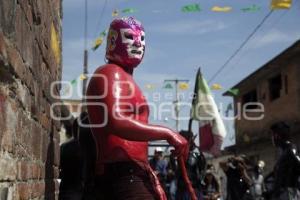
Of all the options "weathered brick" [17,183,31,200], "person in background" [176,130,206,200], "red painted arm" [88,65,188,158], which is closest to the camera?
"weathered brick" [17,183,31,200]

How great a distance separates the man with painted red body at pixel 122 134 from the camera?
265 cm

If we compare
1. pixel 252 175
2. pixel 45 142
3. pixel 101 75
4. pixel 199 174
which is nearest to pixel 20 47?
pixel 101 75

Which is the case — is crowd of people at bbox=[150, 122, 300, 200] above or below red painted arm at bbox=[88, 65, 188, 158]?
below

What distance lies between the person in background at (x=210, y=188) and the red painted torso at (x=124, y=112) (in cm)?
797

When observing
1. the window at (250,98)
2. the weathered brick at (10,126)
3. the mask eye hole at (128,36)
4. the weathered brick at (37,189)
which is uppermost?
the window at (250,98)

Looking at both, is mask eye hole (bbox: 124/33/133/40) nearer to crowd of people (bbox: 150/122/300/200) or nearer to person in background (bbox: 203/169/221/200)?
crowd of people (bbox: 150/122/300/200)

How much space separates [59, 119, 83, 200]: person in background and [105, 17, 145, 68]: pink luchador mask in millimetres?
1967

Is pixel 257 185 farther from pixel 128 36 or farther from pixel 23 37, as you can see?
pixel 23 37

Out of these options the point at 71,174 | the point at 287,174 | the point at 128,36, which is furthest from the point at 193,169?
the point at 128,36

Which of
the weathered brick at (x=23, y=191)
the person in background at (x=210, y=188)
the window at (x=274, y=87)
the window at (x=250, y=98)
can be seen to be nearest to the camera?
the weathered brick at (x=23, y=191)

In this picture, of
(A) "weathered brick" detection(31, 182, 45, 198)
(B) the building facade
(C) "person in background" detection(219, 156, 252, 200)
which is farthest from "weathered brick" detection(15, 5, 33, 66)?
(B) the building facade

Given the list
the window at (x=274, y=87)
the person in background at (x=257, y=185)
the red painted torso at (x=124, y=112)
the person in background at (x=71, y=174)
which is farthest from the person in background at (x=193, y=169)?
the window at (x=274, y=87)

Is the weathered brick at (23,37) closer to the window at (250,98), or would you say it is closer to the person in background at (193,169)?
the person in background at (193,169)

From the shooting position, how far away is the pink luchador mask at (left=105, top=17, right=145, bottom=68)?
299cm
